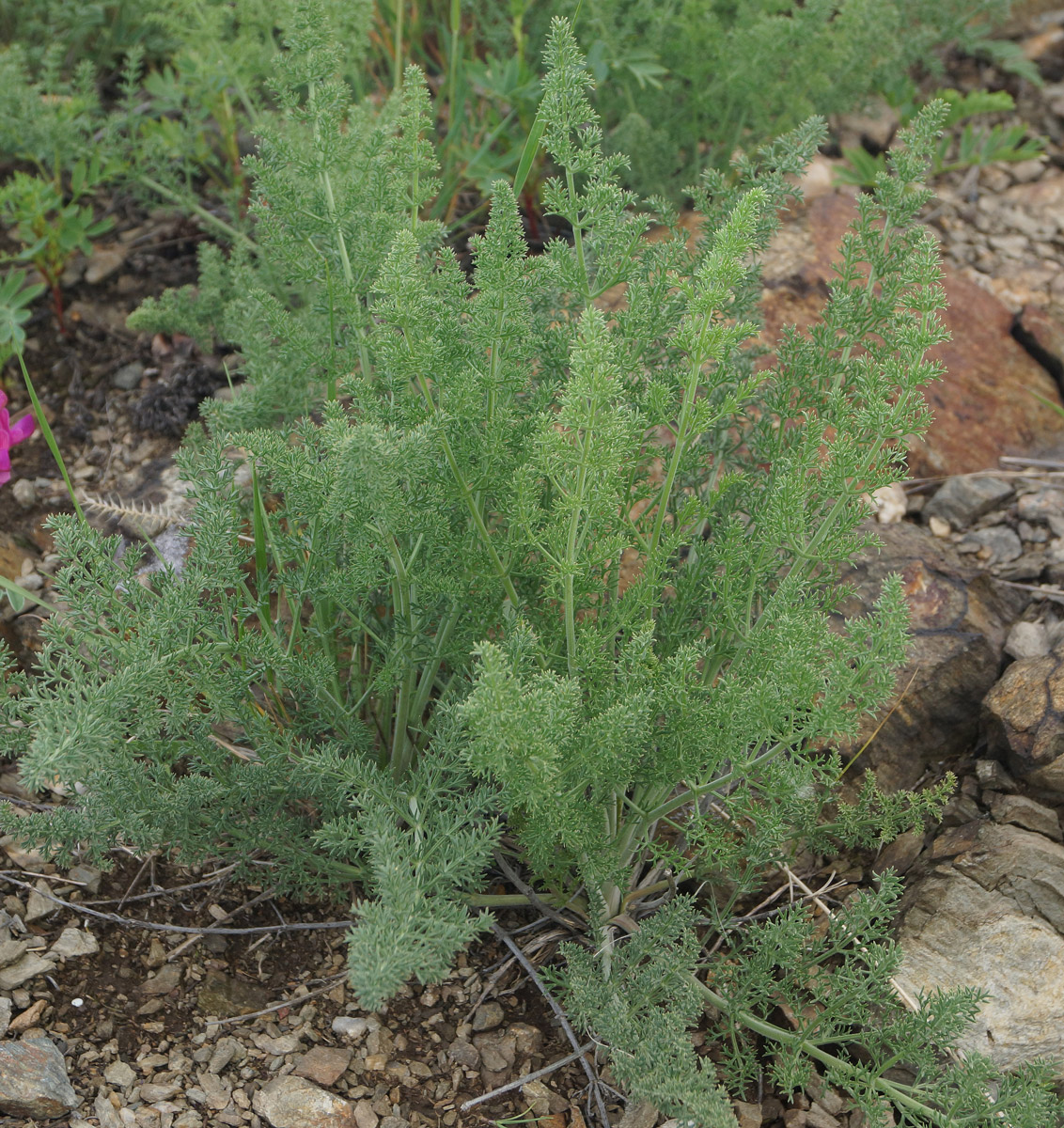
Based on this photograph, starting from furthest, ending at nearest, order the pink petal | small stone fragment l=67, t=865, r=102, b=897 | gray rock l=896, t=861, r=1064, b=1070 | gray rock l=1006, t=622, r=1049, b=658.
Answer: gray rock l=1006, t=622, r=1049, b=658 → the pink petal → small stone fragment l=67, t=865, r=102, b=897 → gray rock l=896, t=861, r=1064, b=1070

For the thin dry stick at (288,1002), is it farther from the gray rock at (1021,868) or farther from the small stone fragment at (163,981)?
the gray rock at (1021,868)

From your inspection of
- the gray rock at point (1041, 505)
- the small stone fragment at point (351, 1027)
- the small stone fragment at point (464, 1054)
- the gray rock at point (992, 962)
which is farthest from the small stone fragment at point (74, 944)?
the gray rock at point (1041, 505)

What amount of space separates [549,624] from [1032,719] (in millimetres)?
1094

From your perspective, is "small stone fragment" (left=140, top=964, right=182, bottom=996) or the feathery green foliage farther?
"small stone fragment" (left=140, top=964, right=182, bottom=996)

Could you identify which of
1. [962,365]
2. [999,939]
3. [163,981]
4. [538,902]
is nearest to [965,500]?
[962,365]

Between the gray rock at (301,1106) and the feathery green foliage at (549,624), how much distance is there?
0.33m

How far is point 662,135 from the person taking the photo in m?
3.59

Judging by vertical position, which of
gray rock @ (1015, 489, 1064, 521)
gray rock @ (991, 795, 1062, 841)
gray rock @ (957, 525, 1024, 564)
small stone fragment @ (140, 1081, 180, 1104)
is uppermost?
gray rock @ (1015, 489, 1064, 521)

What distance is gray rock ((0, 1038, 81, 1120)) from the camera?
5.88 ft

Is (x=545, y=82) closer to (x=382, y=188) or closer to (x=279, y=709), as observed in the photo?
(x=382, y=188)

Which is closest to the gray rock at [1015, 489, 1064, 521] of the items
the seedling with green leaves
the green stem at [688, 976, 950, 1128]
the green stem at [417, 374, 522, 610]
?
the green stem at [688, 976, 950, 1128]

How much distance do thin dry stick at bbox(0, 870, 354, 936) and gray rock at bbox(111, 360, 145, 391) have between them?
1.72 metres

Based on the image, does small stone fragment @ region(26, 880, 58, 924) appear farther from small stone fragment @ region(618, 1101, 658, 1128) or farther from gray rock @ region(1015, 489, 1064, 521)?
gray rock @ region(1015, 489, 1064, 521)

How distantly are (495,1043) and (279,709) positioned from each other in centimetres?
76
